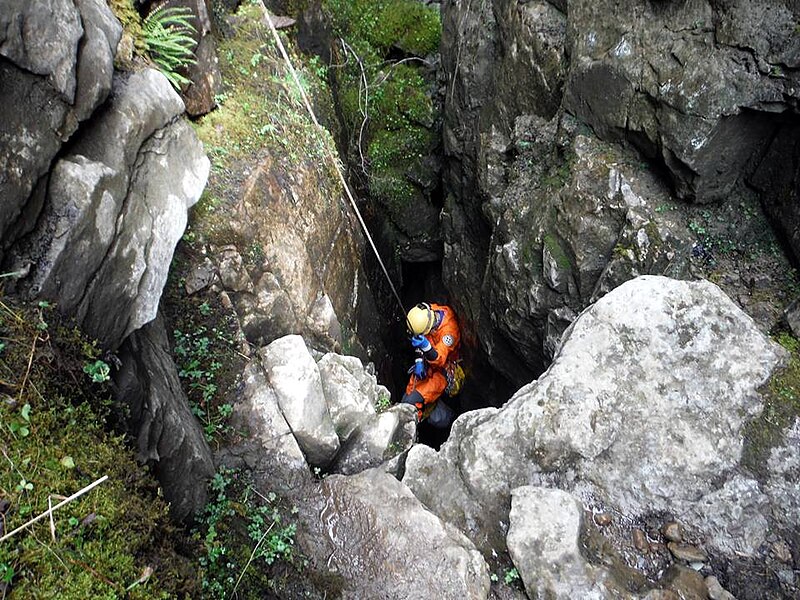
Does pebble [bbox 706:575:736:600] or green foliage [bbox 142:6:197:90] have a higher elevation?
green foliage [bbox 142:6:197:90]

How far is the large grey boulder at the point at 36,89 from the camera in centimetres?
259

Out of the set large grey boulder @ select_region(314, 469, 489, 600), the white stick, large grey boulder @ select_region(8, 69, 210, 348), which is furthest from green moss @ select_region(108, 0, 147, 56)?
large grey boulder @ select_region(314, 469, 489, 600)

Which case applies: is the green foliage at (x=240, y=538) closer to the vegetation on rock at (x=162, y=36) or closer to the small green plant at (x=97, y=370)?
the small green plant at (x=97, y=370)

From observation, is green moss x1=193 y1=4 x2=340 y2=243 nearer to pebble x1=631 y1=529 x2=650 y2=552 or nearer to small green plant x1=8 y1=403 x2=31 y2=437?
small green plant x1=8 y1=403 x2=31 y2=437

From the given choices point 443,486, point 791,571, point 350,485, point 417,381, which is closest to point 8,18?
point 350,485

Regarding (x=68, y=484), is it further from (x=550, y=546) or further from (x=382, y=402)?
(x=382, y=402)

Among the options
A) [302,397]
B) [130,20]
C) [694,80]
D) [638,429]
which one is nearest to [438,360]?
[302,397]

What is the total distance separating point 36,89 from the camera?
2.78 meters

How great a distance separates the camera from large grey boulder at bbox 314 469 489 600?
11.8 ft

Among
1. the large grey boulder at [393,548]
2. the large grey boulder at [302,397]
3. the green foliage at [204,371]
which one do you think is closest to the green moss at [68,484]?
the large grey boulder at [393,548]

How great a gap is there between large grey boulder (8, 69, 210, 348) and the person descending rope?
430 cm

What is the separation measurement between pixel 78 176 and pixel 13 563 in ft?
6.83

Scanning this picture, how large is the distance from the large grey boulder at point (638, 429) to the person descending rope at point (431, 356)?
11.0 feet

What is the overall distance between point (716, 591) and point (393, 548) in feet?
7.33
